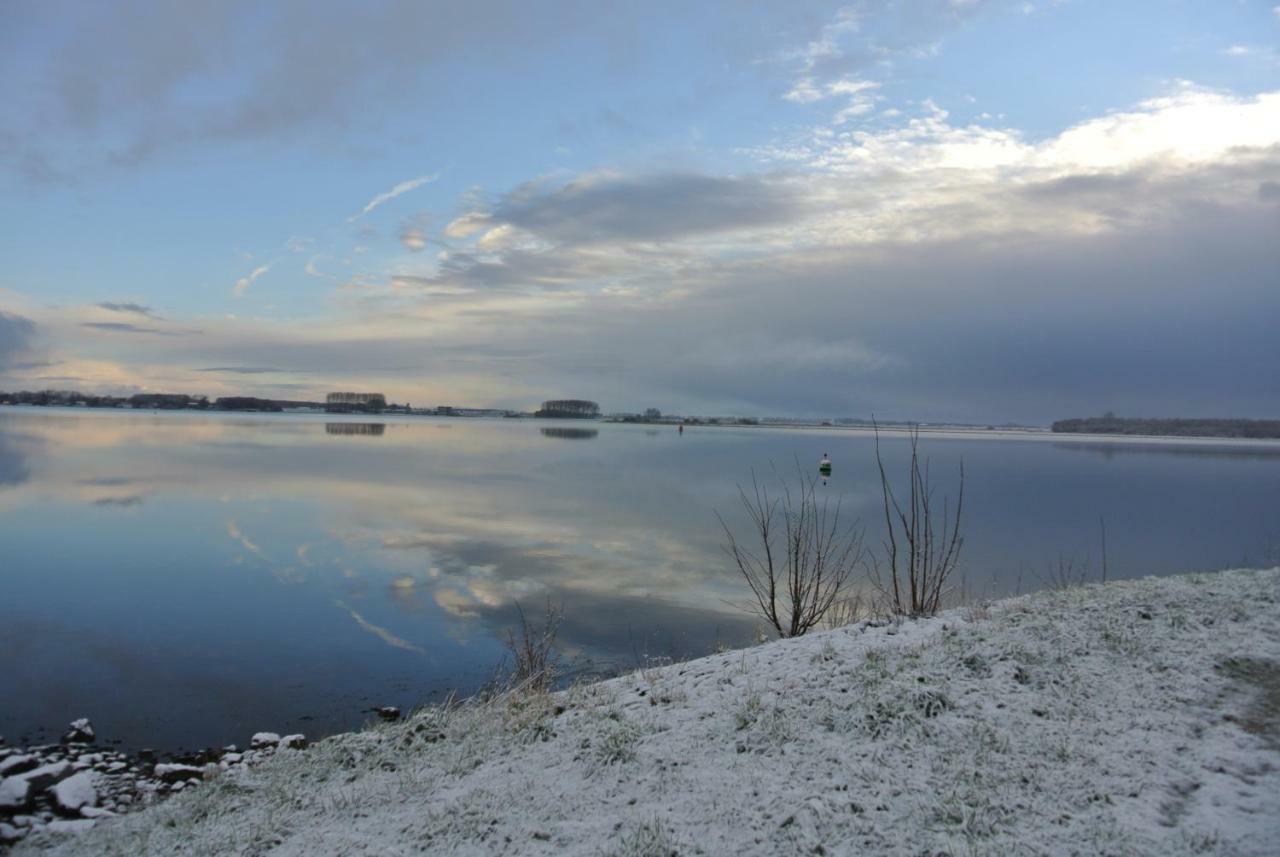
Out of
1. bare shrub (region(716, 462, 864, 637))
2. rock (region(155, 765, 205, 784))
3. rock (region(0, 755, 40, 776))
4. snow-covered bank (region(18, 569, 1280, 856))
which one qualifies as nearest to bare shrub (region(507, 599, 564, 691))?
snow-covered bank (region(18, 569, 1280, 856))

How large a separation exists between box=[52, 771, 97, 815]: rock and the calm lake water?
116 centimetres

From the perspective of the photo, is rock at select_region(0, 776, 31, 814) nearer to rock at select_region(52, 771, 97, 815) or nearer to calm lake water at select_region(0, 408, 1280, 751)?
rock at select_region(52, 771, 97, 815)

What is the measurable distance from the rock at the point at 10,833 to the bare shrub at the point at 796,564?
7203mm

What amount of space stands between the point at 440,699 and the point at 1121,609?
706 cm

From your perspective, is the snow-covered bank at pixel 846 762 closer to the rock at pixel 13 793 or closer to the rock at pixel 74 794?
the rock at pixel 74 794

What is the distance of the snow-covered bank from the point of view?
421 cm

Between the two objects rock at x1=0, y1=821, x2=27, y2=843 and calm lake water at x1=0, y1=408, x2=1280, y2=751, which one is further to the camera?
calm lake water at x1=0, y1=408, x2=1280, y2=751

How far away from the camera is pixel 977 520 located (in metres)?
20.7

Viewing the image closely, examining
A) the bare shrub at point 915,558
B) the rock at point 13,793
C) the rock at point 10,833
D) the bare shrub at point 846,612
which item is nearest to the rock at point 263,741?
the rock at point 13,793

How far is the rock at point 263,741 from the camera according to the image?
291 inches

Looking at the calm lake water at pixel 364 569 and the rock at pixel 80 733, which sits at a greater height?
the calm lake water at pixel 364 569

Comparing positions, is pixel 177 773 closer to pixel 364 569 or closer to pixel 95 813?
pixel 95 813

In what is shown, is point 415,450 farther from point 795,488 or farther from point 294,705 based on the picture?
point 294,705

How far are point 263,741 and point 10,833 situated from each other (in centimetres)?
197
